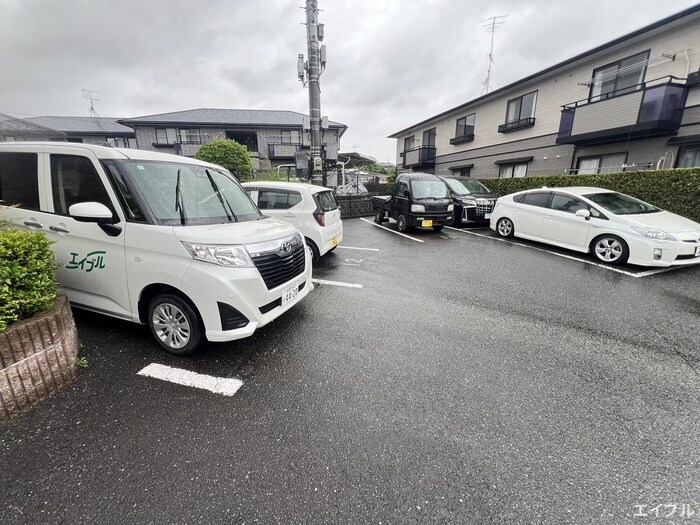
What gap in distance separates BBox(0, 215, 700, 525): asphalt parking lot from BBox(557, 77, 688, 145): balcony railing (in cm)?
862

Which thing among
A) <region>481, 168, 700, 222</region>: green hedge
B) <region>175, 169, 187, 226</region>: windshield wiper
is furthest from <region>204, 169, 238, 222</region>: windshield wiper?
<region>481, 168, 700, 222</region>: green hedge

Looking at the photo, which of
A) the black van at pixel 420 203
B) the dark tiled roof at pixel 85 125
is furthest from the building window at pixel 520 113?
the dark tiled roof at pixel 85 125

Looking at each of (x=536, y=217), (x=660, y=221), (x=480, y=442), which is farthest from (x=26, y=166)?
(x=660, y=221)

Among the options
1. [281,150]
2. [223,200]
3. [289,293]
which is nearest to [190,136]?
[281,150]

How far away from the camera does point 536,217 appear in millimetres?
7047

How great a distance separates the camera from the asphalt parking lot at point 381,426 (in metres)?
1.49

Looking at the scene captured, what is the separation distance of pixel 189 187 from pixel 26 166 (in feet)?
5.17

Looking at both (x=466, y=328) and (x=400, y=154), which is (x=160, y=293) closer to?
(x=466, y=328)

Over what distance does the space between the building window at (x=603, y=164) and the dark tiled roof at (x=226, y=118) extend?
16.9 meters

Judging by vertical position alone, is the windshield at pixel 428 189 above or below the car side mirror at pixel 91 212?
above

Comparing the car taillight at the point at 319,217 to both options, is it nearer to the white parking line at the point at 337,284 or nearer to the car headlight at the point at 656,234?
the white parking line at the point at 337,284

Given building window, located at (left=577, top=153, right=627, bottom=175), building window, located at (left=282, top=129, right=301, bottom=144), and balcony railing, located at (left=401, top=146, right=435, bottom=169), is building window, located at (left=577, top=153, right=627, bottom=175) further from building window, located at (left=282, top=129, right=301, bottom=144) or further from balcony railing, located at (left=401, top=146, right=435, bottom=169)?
building window, located at (left=282, top=129, right=301, bottom=144)

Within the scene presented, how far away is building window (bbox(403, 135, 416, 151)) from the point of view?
924 inches

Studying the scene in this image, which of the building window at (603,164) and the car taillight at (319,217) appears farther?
the building window at (603,164)
